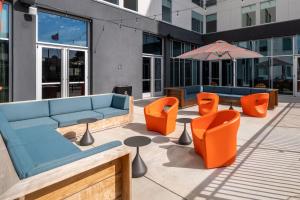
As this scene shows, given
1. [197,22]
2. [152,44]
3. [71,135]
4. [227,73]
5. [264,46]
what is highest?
[197,22]

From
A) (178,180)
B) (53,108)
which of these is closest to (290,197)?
(178,180)

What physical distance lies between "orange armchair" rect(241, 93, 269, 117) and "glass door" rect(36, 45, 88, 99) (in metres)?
6.10

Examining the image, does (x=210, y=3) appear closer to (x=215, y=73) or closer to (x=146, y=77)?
(x=215, y=73)

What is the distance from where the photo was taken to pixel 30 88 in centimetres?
730

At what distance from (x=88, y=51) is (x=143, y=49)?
3536mm

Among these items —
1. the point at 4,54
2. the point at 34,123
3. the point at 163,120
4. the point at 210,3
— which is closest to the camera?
the point at 34,123

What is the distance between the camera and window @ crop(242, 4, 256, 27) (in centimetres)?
1476

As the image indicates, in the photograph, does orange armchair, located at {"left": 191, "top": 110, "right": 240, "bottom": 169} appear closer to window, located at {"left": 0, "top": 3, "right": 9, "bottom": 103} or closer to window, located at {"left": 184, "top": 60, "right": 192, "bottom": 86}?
window, located at {"left": 0, "top": 3, "right": 9, "bottom": 103}

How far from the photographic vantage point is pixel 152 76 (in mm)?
12477

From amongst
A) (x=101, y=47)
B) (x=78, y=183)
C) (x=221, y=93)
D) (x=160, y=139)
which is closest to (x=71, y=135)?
(x=160, y=139)

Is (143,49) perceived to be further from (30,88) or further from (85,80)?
(30,88)

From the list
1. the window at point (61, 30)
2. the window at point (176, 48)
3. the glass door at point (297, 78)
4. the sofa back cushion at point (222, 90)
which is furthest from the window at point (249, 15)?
the window at point (61, 30)

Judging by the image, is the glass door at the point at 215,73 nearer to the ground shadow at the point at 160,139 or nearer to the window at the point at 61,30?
the window at the point at 61,30

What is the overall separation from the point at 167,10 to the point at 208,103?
311 inches
